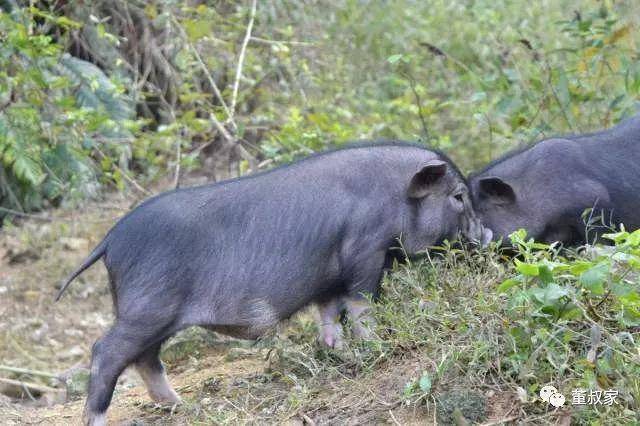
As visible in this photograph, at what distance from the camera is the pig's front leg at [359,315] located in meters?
5.24

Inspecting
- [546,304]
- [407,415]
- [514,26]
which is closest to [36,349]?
[407,415]

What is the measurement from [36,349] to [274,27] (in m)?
3.45

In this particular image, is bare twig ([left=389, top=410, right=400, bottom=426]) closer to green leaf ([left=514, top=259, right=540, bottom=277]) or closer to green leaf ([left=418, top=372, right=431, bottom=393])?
green leaf ([left=418, top=372, right=431, bottom=393])

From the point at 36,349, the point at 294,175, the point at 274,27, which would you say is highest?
the point at 294,175

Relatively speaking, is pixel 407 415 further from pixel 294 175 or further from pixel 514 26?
pixel 514 26

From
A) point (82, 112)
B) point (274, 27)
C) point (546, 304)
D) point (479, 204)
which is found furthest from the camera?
point (274, 27)

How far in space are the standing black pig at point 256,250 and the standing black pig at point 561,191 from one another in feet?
2.42

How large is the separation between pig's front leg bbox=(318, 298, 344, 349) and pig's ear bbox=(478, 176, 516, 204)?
47.5 inches

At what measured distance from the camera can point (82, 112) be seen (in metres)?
7.15

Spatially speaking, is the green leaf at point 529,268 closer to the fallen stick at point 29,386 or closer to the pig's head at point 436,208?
the pig's head at point 436,208

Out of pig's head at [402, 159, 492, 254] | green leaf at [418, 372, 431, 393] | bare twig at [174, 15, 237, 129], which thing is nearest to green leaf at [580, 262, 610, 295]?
green leaf at [418, 372, 431, 393]

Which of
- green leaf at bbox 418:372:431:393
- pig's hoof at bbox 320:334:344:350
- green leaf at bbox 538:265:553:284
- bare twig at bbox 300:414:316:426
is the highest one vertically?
green leaf at bbox 538:265:553:284

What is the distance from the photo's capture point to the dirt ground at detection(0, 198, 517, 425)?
15.9 feet

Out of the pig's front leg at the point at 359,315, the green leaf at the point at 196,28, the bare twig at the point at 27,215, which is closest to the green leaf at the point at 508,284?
the pig's front leg at the point at 359,315
